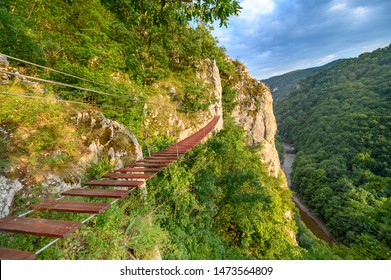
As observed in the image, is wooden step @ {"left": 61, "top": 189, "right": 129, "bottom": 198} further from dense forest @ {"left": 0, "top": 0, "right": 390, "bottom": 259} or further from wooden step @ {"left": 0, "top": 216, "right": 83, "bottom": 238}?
wooden step @ {"left": 0, "top": 216, "right": 83, "bottom": 238}

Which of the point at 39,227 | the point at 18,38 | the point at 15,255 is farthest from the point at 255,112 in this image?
the point at 15,255

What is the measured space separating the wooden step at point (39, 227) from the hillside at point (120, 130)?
513mm

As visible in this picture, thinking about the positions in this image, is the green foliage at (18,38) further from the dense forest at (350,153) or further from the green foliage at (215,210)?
the dense forest at (350,153)

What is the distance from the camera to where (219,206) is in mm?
9133

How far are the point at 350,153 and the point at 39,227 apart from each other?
187ft

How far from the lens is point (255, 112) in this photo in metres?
20.8

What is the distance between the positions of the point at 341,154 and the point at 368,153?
5.00 meters

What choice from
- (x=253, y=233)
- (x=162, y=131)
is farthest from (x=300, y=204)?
(x=162, y=131)

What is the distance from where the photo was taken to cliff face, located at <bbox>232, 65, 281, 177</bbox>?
66.0 feet

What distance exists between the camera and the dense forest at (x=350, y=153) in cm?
688

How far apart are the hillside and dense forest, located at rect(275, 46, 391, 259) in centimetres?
241

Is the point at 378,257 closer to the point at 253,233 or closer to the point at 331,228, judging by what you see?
the point at 253,233

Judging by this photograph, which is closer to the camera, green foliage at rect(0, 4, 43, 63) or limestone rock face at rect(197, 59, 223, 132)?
green foliage at rect(0, 4, 43, 63)

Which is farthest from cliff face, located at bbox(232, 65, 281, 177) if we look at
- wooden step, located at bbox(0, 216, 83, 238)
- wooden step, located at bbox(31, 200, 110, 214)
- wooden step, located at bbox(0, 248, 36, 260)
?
wooden step, located at bbox(0, 248, 36, 260)
